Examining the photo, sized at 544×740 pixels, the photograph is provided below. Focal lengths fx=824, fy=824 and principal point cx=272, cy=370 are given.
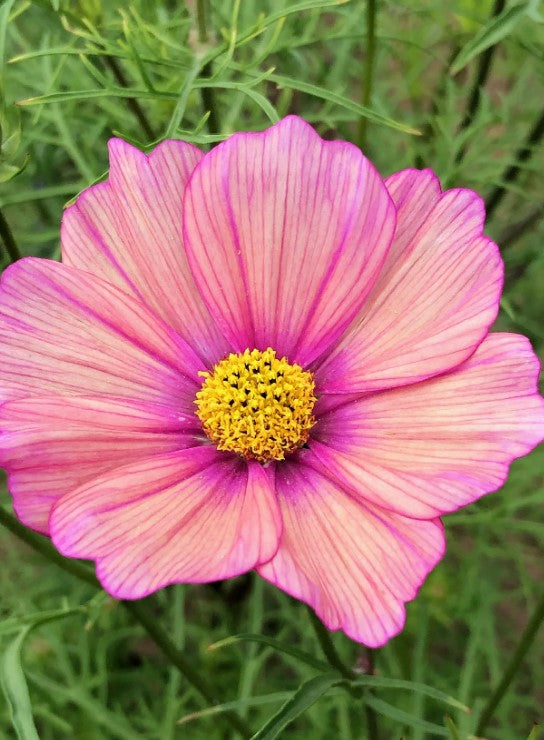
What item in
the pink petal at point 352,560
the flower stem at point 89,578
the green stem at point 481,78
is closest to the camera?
the pink petal at point 352,560

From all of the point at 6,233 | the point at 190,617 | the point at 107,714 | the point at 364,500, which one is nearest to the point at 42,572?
the point at 190,617

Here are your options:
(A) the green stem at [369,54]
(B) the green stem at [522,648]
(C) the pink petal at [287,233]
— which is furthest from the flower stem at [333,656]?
(A) the green stem at [369,54]

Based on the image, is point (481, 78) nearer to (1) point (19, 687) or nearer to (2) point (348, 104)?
(2) point (348, 104)

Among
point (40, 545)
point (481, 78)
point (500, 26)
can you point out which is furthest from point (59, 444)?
point (481, 78)

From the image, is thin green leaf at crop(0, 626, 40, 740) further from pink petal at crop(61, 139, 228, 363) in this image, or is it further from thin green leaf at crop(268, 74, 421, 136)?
thin green leaf at crop(268, 74, 421, 136)

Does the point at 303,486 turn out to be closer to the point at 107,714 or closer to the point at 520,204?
the point at 107,714

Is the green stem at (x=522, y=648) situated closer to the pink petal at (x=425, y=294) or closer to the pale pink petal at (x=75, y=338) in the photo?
the pink petal at (x=425, y=294)

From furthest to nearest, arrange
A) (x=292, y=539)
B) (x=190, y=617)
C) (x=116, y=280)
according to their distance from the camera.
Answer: (x=190, y=617) < (x=116, y=280) < (x=292, y=539)
